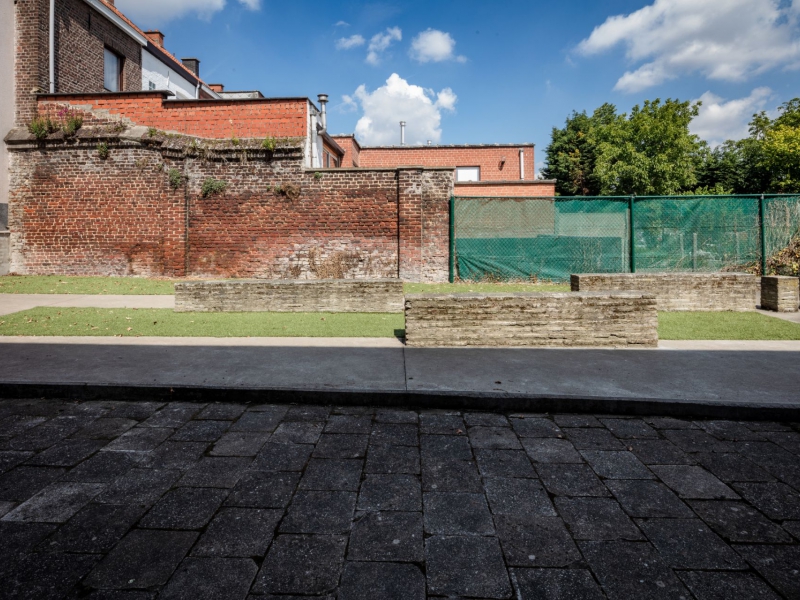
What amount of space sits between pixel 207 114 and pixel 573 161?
4380 cm

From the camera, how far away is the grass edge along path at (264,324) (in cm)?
728

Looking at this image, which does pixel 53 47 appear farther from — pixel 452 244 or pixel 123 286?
pixel 452 244

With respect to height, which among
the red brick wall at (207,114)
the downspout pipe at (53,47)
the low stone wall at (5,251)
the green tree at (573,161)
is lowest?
the low stone wall at (5,251)

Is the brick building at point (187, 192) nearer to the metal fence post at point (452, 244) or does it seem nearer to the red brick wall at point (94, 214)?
the red brick wall at point (94, 214)

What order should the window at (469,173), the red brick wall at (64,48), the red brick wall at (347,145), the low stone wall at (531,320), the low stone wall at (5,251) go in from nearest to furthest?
the low stone wall at (531,320) < the low stone wall at (5,251) < the red brick wall at (64,48) < the red brick wall at (347,145) < the window at (469,173)

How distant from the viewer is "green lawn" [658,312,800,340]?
724 cm

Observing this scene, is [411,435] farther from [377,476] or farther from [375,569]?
[375,569]

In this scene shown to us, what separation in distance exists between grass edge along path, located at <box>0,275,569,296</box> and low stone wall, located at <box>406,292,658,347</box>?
Result: 5.02m

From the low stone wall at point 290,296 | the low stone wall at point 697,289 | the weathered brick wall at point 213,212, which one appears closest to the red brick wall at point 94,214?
the weathered brick wall at point 213,212

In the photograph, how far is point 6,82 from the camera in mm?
15375

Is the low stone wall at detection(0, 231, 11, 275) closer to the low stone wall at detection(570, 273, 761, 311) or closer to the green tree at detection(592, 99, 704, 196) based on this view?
the low stone wall at detection(570, 273, 761, 311)

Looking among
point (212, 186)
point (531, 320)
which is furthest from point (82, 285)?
point (531, 320)

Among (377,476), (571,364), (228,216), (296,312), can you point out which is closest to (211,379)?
(377,476)

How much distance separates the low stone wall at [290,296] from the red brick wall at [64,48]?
11305mm
